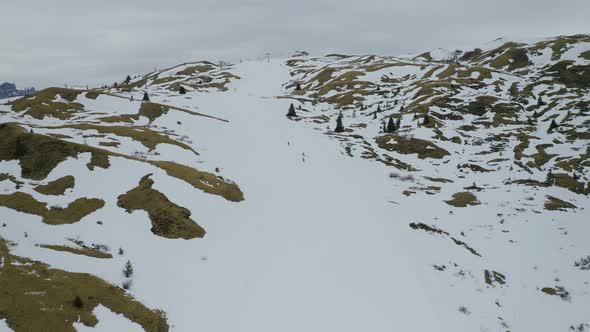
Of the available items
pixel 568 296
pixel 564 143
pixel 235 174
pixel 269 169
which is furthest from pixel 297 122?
pixel 568 296

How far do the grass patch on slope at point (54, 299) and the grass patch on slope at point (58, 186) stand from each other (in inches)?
375

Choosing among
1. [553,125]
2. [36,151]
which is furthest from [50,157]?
[553,125]

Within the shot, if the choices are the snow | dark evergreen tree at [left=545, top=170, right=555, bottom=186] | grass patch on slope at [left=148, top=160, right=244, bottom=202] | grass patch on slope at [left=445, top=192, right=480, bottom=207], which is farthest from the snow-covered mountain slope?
dark evergreen tree at [left=545, top=170, right=555, bottom=186]

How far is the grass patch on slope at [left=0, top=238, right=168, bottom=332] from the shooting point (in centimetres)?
1477

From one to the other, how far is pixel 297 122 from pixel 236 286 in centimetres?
6754

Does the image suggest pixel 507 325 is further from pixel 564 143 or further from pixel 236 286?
pixel 564 143

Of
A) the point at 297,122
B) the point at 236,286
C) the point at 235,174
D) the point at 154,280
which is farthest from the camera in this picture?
the point at 297,122

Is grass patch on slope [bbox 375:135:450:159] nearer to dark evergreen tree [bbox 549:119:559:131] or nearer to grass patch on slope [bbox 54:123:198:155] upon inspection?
dark evergreen tree [bbox 549:119:559:131]

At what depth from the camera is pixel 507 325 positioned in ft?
82.7

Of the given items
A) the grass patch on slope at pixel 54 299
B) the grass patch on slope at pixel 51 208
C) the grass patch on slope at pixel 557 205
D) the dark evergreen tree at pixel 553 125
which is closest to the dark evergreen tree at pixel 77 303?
the grass patch on slope at pixel 54 299

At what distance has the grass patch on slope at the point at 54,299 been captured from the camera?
14.8 meters

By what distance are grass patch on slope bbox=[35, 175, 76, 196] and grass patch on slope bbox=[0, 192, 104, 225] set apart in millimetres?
1320

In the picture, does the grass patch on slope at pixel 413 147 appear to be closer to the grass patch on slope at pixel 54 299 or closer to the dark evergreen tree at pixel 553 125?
the dark evergreen tree at pixel 553 125

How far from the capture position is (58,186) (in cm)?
2975
